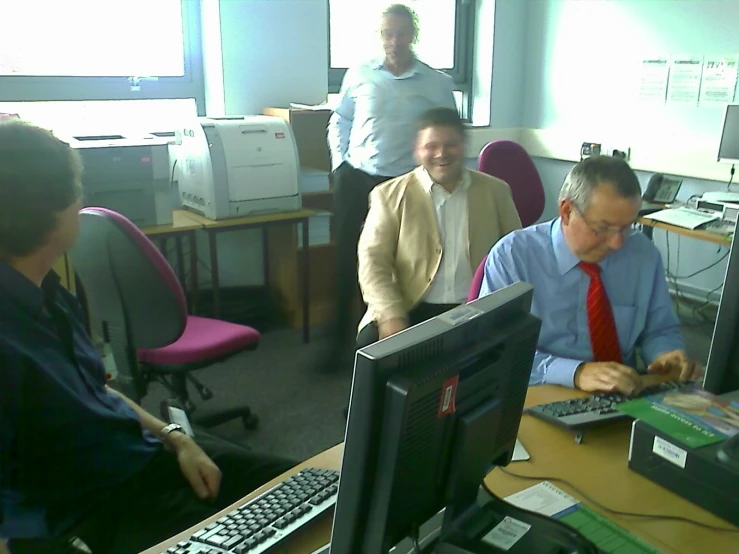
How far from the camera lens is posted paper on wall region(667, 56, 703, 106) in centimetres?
402

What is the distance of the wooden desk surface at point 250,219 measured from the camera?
3.16 metres

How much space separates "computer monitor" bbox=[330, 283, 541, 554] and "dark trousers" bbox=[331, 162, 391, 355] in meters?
2.36

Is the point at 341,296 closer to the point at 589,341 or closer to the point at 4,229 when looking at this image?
the point at 589,341

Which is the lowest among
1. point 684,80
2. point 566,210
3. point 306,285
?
point 306,285

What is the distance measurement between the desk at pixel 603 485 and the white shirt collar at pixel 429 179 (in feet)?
3.75

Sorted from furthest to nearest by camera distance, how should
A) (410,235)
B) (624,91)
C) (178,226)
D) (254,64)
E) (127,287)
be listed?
(624,91), (254,64), (178,226), (410,235), (127,287)

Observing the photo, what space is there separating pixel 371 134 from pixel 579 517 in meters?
2.52

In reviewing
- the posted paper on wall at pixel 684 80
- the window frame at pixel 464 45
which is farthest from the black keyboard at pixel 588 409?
the window frame at pixel 464 45

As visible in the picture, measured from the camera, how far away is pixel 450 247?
228 centimetres

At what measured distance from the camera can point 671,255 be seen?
4.38 metres

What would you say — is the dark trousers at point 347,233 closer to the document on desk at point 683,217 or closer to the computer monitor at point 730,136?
the document on desk at point 683,217

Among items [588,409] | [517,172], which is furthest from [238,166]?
[588,409]

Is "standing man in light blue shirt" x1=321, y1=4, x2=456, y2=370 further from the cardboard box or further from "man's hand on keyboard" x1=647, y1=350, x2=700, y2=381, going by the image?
"man's hand on keyboard" x1=647, y1=350, x2=700, y2=381

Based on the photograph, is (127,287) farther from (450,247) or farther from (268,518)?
(268,518)
